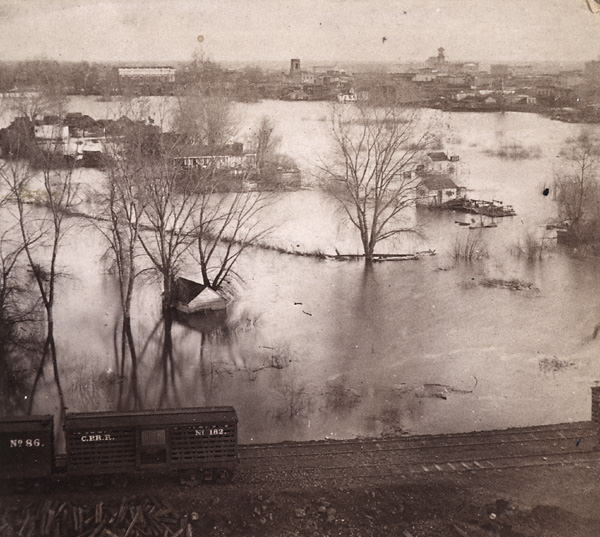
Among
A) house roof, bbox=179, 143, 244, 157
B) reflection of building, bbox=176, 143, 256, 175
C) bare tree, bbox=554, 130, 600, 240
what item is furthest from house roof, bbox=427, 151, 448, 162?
house roof, bbox=179, 143, 244, 157

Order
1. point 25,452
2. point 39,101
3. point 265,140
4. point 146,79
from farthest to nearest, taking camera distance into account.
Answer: point 265,140
point 146,79
point 39,101
point 25,452

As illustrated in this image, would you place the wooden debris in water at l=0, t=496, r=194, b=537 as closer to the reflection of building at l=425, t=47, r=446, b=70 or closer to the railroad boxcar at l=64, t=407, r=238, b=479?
the railroad boxcar at l=64, t=407, r=238, b=479

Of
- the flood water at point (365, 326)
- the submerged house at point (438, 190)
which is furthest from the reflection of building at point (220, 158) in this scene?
the submerged house at point (438, 190)

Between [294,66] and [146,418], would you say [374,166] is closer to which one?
[294,66]

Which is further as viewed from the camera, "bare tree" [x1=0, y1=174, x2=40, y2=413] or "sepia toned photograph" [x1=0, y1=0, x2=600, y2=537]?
"bare tree" [x1=0, y1=174, x2=40, y2=413]

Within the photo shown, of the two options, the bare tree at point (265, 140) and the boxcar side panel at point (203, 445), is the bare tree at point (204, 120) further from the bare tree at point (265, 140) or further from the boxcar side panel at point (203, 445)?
the boxcar side panel at point (203, 445)

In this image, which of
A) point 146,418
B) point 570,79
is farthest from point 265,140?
point 570,79

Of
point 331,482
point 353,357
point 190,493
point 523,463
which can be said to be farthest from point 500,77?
point 190,493
